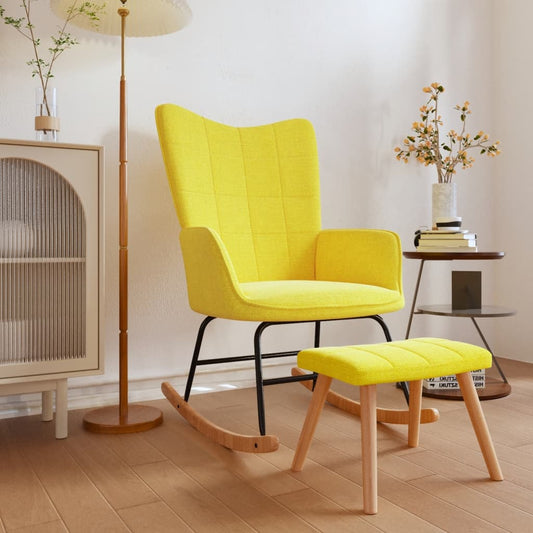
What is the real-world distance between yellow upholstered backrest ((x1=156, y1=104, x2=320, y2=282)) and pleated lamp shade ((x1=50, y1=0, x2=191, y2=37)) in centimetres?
29

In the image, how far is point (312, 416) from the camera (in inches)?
61.1

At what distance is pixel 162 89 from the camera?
2391 mm

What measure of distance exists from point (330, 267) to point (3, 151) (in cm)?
111

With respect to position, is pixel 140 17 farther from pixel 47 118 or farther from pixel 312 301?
pixel 312 301

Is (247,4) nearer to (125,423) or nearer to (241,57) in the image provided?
(241,57)

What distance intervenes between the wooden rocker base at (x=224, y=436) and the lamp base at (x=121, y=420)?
2.9 inches

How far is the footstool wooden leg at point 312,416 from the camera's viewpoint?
1537 millimetres

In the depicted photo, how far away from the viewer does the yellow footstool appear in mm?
1345

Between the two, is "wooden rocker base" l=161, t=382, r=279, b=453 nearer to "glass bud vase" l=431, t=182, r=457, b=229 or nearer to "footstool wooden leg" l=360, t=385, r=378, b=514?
"footstool wooden leg" l=360, t=385, r=378, b=514

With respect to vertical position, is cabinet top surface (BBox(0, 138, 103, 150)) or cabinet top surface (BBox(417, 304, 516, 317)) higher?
cabinet top surface (BBox(0, 138, 103, 150))

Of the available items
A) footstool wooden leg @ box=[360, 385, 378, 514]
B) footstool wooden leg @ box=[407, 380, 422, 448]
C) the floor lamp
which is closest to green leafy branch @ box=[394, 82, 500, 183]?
the floor lamp

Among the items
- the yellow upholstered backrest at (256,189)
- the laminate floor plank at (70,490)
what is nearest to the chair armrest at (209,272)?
the yellow upholstered backrest at (256,189)

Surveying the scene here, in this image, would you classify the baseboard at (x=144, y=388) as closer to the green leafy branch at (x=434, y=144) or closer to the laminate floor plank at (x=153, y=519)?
the laminate floor plank at (x=153, y=519)

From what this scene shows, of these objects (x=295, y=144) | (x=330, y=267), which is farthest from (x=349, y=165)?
(x=330, y=267)
